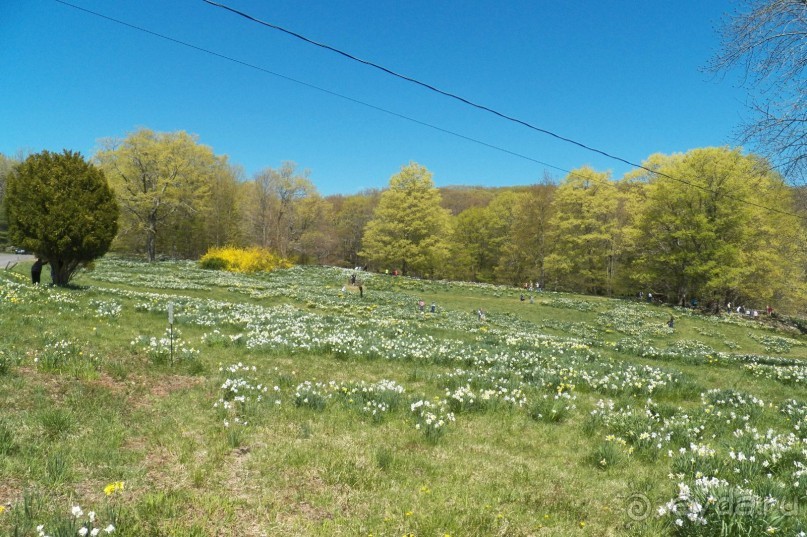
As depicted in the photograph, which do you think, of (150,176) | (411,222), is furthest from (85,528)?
(150,176)

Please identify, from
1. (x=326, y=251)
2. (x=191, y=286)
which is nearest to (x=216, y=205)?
(x=326, y=251)

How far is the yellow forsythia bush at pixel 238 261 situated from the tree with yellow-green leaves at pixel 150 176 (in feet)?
41.1

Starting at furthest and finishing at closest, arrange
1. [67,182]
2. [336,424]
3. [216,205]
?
[216,205] < [67,182] < [336,424]

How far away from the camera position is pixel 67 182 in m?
16.7

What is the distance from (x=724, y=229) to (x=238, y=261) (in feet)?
157

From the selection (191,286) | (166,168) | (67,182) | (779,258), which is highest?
(166,168)

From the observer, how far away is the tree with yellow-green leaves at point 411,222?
56.6 meters

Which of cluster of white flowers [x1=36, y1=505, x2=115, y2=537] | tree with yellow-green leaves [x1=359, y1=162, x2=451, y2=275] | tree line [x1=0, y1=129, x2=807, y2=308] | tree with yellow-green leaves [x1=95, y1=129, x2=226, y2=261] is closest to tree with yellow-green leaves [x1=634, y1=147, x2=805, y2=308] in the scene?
tree line [x1=0, y1=129, x2=807, y2=308]

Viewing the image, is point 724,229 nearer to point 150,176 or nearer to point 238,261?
point 238,261

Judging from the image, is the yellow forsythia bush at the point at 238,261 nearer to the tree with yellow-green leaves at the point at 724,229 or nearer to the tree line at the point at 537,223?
the tree line at the point at 537,223

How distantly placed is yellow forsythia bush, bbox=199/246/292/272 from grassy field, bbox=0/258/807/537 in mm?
32224

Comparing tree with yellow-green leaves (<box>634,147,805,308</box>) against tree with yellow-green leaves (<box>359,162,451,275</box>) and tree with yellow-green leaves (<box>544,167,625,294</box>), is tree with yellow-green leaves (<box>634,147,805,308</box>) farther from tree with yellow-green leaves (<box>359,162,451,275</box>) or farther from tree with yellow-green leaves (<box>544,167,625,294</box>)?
tree with yellow-green leaves (<box>359,162,451,275</box>)

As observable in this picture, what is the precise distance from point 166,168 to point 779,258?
67010mm

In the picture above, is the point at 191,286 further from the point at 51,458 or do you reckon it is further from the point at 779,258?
the point at 779,258
